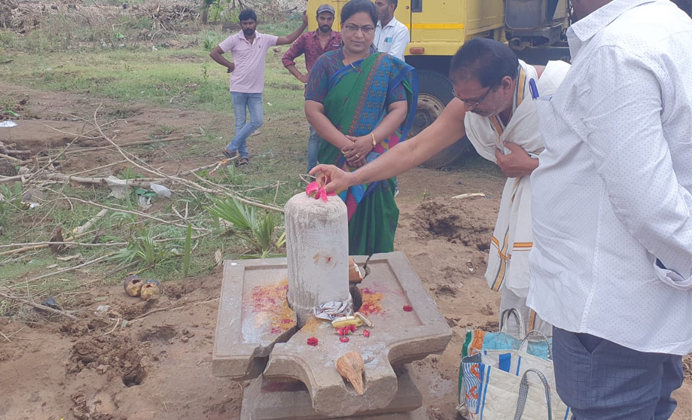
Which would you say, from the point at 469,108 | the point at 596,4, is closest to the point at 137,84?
the point at 469,108

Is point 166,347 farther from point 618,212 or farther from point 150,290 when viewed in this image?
point 618,212

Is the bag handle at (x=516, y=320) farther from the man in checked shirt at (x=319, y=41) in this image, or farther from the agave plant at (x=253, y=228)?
the man in checked shirt at (x=319, y=41)

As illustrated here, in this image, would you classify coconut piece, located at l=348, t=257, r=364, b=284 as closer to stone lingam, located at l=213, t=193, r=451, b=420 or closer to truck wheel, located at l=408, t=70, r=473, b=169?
stone lingam, located at l=213, t=193, r=451, b=420

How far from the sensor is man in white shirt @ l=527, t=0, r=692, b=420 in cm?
127

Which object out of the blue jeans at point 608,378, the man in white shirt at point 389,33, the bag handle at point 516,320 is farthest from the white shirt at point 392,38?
the blue jeans at point 608,378

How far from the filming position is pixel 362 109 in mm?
3203

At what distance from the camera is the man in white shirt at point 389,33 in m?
5.22

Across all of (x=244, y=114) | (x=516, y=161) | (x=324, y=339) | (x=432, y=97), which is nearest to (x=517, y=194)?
(x=516, y=161)

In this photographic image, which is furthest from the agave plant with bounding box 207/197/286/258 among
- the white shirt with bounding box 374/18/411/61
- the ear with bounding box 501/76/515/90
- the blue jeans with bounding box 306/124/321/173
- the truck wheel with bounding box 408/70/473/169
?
the truck wheel with bounding box 408/70/473/169

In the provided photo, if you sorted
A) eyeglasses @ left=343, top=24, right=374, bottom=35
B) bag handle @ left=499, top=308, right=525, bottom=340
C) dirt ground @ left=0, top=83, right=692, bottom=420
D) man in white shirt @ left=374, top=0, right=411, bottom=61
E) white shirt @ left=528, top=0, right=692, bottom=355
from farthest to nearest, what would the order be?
man in white shirt @ left=374, top=0, right=411, bottom=61 < eyeglasses @ left=343, top=24, right=374, bottom=35 < dirt ground @ left=0, top=83, right=692, bottom=420 < bag handle @ left=499, top=308, right=525, bottom=340 < white shirt @ left=528, top=0, right=692, bottom=355

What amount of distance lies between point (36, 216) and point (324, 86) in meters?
3.02

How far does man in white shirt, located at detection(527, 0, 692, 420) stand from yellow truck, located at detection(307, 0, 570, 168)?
4.46 meters

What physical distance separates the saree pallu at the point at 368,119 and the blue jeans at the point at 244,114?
10.7 feet

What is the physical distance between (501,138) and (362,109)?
38.7 inches
